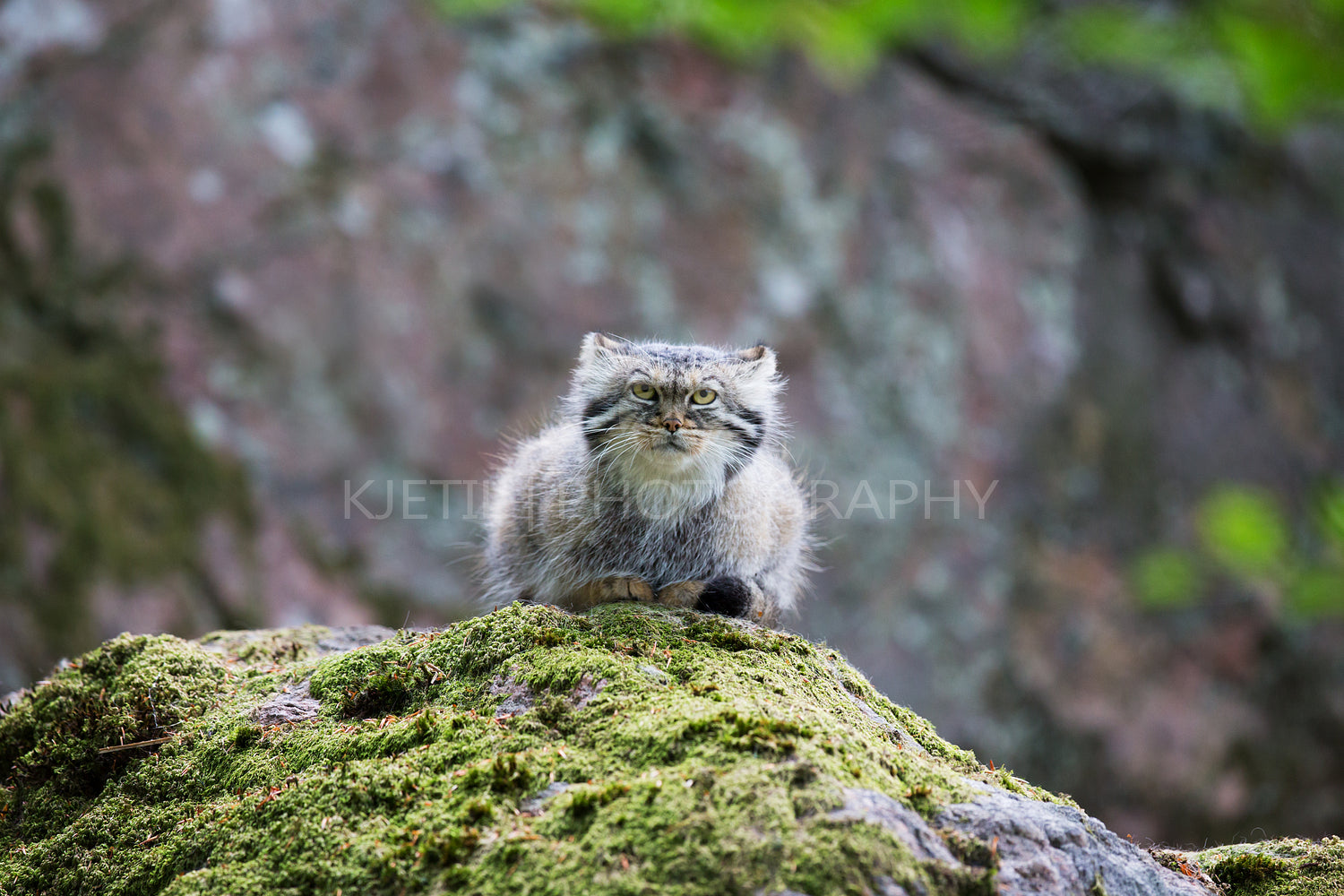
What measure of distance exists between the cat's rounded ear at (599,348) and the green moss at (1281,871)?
3.67m

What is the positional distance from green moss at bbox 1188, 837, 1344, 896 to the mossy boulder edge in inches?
0.5

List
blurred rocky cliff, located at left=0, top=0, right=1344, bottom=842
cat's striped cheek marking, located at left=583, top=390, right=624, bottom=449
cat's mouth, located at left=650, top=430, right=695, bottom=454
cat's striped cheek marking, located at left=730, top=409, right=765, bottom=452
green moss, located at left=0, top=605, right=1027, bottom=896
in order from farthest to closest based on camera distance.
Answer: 1. blurred rocky cliff, located at left=0, top=0, right=1344, bottom=842
2. cat's striped cheek marking, located at left=730, top=409, right=765, bottom=452
3. cat's striped cheek marking, located at left=583, top=390, right=624, bottom=449
4. cat's mouth, located at left=650, top=430, right=695, bottom=454
5. green moss, located at left=0, top=605, right=1027, bottom=896

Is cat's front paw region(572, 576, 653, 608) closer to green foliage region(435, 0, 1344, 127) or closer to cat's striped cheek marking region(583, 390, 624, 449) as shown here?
cat's striped cheek marking region(583, 390, 624, 449)

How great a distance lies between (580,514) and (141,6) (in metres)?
7.88

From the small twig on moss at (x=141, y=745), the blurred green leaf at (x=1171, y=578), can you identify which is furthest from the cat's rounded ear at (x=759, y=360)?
the small twig on moss at (x=141, y=745)

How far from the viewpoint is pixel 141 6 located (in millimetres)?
10070

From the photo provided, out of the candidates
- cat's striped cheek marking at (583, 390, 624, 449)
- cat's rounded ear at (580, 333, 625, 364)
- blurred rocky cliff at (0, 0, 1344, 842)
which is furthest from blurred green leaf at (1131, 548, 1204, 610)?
blurred rocky cliff at (0, 0, 1344, 842)

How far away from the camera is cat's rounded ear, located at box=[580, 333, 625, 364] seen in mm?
5809

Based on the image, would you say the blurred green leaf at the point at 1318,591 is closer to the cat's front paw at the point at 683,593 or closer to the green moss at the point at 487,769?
the green moss at the point at 487,769

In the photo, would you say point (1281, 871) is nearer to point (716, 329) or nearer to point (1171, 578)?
point (1171, 578)

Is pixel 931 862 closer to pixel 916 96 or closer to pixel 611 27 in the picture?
pixel 611 27

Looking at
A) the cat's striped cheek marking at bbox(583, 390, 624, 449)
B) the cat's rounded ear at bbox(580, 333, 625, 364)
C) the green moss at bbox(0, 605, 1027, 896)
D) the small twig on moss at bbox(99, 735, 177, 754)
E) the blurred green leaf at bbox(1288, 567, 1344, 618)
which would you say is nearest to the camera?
the green moss at bbox(0, 605, 1027, 896)

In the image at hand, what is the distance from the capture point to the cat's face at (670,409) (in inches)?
212

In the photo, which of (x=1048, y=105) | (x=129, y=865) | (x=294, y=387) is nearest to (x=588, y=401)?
(x=129, y=865)
